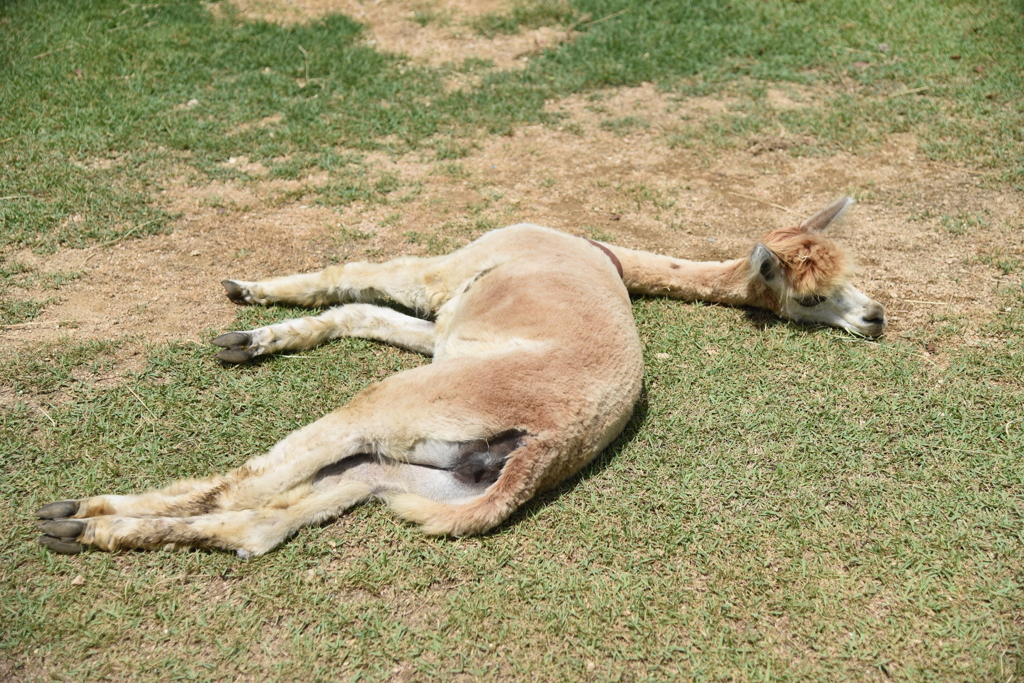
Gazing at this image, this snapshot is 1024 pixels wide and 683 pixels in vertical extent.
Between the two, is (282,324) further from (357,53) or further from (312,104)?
(357,53)

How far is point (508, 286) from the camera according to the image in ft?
12.8

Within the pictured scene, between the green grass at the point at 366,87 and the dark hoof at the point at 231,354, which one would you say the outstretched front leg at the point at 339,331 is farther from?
the green grass at the point at 366,87

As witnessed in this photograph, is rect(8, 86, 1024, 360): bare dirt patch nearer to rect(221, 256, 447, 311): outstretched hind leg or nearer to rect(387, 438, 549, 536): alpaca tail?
rect(221, 256, 447, 311): outstretched hind leg

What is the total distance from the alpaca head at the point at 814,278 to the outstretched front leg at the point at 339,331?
6.82 feet

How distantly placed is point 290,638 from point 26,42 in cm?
661

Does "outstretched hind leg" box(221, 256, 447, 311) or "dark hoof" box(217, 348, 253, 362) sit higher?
"outstretched hind leg" box(221, 256, 447, 311)

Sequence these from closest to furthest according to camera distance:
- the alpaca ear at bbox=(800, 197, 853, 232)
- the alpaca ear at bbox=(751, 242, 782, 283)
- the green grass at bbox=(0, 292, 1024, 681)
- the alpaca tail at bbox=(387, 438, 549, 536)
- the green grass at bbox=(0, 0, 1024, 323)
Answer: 1. the green grass at bbox=(0, 292, 1024, 681)
2. the alpaca tail at bbox=(387, 438, 549, 536)
3. the alpaca ear at bbox=(751, 242, 782, 283)
4. the alpaca ear at bbox=(800, 197, 853, 232)
5. the green grass at bbox=(0, 0, 1024, 323)

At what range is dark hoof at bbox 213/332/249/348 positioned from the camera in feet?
13.5

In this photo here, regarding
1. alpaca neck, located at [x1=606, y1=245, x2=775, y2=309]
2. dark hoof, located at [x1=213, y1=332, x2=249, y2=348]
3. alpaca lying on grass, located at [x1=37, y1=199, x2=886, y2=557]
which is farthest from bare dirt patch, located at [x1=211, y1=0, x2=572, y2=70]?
alpaca lying on grass, located at [x1=37, y1=199, x2=886, y2=557]

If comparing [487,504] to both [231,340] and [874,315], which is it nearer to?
[231,340]

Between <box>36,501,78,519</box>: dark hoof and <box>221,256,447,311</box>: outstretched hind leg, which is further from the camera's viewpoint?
<box>221,256,447,311</box>: outstretched hind leg

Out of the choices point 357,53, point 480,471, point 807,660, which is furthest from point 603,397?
point 357,53

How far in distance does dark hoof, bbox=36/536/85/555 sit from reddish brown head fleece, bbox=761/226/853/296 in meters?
3.89

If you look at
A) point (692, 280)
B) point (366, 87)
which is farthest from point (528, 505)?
point (366, 87)
